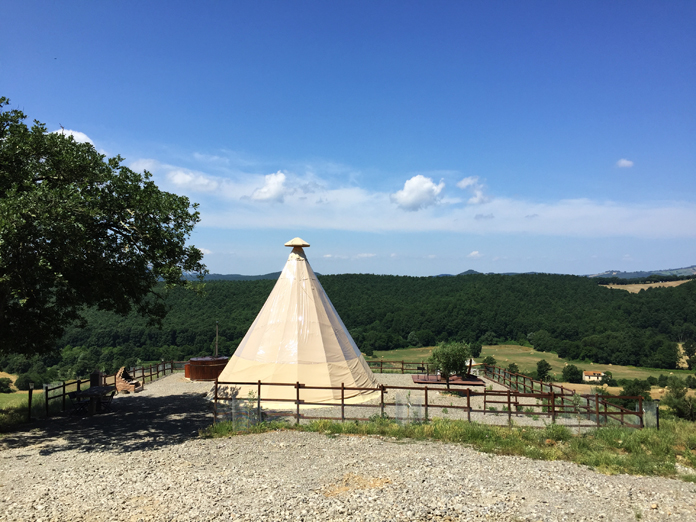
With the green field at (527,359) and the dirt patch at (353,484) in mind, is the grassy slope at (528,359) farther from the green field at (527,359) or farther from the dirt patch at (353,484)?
the dirt patch at (353,484)

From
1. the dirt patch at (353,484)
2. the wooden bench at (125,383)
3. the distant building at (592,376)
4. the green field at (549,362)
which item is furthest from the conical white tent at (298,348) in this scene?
the distant building at (592,376)

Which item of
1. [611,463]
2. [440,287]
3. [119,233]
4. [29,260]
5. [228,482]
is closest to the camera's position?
[228,482]

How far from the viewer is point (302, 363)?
600 inches

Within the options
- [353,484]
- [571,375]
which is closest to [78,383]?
[353,484]

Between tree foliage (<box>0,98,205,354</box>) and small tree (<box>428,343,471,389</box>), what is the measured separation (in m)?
11.8

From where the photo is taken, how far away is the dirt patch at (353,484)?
25.4ft

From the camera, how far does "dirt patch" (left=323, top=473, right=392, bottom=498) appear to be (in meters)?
7.73

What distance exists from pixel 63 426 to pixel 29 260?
545 cm

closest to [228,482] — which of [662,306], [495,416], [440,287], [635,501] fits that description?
[635,501]

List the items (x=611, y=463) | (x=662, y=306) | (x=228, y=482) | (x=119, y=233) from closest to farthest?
(x=228, y=482)
(x=611, y=463)
(x=119, y=233)
(x=662, y=306)

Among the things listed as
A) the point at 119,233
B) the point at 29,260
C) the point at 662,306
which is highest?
the point at 119,233

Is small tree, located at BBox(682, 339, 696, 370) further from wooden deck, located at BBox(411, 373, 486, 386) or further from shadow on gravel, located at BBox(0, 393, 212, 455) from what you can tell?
shadow on gravel, located at BBox(0, 393, 212, 455)

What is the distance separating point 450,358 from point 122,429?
13.6 m

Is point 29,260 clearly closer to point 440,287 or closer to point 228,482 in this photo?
point 228,482
